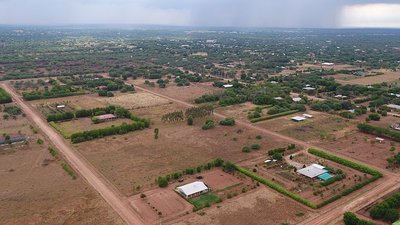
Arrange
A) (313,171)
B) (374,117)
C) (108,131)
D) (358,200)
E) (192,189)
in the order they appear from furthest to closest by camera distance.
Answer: (374,117) → (108,131) → (313,171) → (192,189) → (358,200)

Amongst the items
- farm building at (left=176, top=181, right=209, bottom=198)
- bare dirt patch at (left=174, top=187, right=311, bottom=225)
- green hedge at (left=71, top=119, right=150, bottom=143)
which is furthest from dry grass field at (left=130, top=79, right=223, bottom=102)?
bare dirt patch at (left=174, top=187, right=311, bottom=225)

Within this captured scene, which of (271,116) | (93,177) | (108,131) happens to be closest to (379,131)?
(271,116)

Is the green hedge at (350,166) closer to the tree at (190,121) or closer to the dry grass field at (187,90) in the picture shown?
the tree at (190,121)

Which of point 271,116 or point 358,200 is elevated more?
point 358,200

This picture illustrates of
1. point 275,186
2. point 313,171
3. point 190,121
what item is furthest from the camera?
point 190,121

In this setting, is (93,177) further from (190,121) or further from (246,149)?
(190,121)

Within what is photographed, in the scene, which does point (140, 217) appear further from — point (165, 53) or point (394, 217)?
point (165, 53)

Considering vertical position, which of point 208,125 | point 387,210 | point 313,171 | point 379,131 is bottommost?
point 208,125

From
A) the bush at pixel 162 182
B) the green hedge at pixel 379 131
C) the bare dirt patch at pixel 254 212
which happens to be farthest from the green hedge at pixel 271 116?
the bush at pixel 162 182
